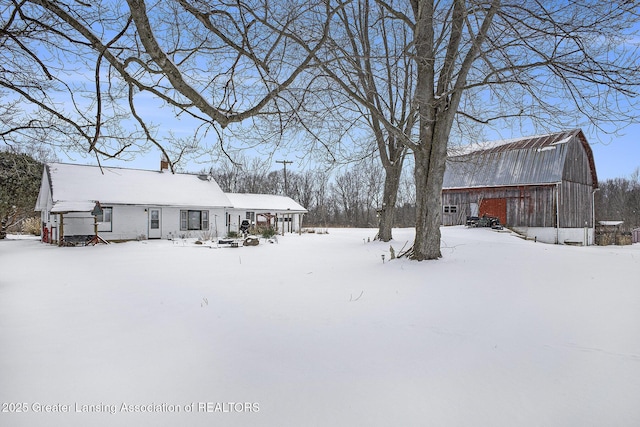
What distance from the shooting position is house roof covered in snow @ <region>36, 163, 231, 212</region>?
20281 mm

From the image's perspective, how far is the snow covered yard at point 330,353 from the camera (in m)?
2.53

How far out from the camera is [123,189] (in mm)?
22594

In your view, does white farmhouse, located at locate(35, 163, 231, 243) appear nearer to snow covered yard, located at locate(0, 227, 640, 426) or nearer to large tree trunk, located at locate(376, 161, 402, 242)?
large tree trunk, located at locate(376, 161, 402, 242)


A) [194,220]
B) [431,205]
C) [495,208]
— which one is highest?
[495,208]

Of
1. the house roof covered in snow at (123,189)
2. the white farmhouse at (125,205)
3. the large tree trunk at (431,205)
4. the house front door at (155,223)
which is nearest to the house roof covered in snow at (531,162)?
the large tree trunk at (431,205)

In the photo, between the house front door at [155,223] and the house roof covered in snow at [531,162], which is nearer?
the house roof covered in snow at [531,162]

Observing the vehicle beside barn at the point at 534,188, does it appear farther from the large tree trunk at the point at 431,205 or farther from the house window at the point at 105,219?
the house window at the point at 105,219

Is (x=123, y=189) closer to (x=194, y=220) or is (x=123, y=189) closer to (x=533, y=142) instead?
(x=194, y=220)

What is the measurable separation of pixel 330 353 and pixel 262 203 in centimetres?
2978

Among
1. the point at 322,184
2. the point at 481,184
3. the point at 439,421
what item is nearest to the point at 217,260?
the point at 439,421

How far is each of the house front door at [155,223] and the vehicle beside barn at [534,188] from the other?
18360mm

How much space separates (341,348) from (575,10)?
6.72 meters

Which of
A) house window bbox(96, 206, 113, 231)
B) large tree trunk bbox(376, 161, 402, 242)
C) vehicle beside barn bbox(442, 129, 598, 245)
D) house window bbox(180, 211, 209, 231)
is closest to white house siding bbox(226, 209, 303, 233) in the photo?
house window bbox(180, 211, 209, 231)

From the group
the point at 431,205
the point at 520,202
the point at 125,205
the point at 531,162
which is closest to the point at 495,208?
the point at 520,202
